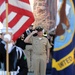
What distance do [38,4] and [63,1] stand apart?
25.2 metres

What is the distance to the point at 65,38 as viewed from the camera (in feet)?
23.6

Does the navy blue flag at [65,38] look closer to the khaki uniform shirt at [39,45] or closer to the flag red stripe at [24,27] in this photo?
the flag red stripe at [24,27]

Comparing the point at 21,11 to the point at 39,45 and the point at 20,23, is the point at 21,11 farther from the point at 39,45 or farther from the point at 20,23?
the point at 39,45

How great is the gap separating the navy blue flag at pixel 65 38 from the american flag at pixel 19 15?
0.90 metres

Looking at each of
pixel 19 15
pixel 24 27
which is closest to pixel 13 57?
pixel 24 27

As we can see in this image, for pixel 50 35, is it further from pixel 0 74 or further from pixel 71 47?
pixel 0 74

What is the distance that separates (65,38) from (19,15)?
3.74ft

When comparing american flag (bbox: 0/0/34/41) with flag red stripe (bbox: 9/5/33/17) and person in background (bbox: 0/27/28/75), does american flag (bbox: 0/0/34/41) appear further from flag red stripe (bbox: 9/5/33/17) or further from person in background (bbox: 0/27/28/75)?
person in background (bbox: 0/27/28/75)

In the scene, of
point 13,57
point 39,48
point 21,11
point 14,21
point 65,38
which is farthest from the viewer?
point 39,48

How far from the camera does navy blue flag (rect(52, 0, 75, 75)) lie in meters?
7.18

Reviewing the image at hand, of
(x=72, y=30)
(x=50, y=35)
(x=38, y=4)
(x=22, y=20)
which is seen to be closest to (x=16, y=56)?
(x=22, y=20)

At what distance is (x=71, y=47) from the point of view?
7234 mm

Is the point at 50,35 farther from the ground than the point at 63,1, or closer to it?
closer to it

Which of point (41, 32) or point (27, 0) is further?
point (41, 32)
